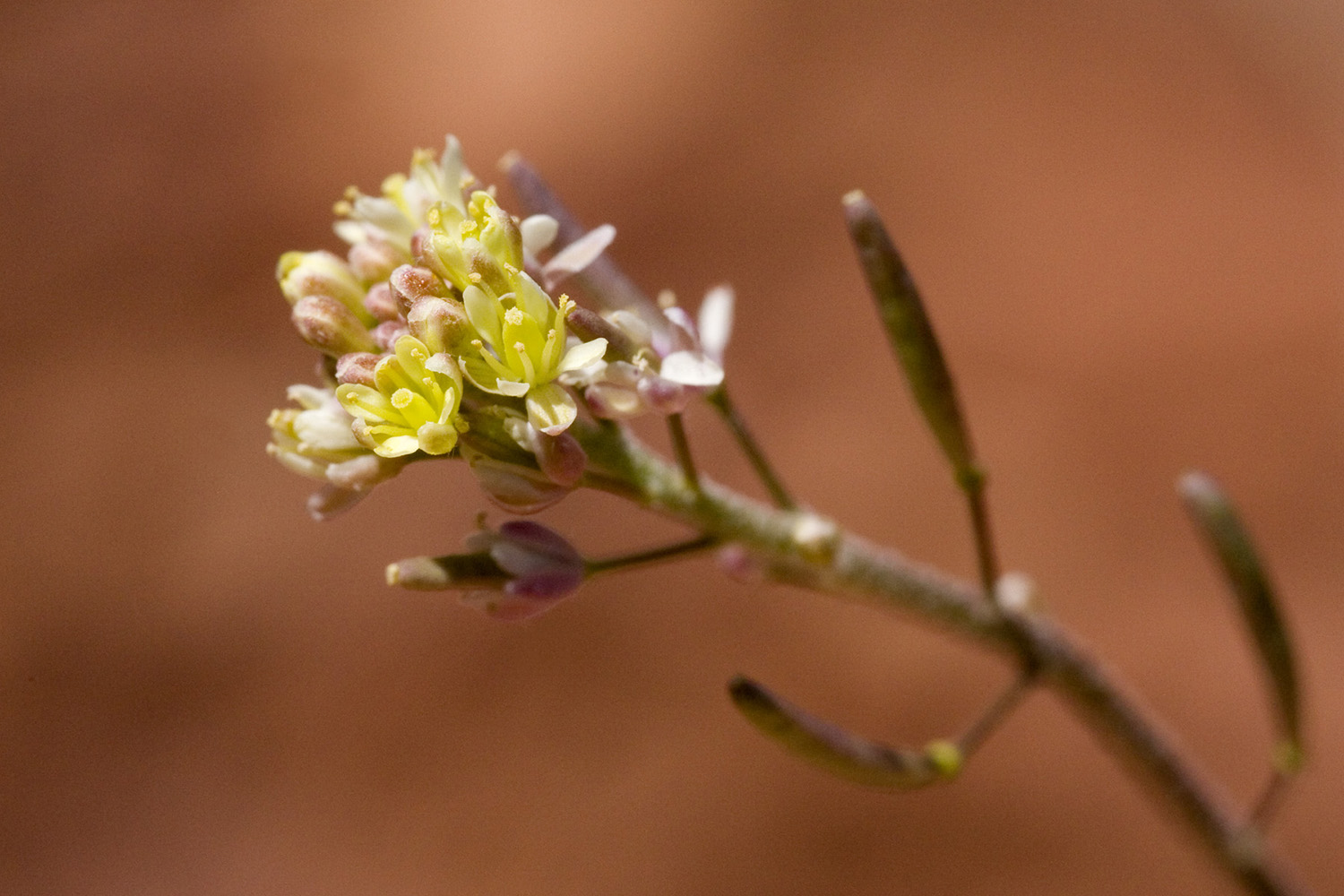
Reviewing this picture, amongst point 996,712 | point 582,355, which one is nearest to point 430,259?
point 582,355

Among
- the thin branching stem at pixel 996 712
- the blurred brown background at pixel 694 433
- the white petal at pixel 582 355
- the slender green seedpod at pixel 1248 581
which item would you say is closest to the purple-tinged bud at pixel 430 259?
the white petal at pixel 582 355

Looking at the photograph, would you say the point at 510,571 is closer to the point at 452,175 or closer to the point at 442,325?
the point at 442,325

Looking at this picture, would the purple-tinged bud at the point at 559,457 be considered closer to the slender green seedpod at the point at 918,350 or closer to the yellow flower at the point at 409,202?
the yellow flower at the point at 409,202

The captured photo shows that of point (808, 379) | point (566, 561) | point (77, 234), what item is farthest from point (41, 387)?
point (566, 561)

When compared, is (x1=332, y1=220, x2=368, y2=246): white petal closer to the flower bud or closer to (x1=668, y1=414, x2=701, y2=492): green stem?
the flower bud

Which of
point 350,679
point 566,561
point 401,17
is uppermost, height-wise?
point 401,17

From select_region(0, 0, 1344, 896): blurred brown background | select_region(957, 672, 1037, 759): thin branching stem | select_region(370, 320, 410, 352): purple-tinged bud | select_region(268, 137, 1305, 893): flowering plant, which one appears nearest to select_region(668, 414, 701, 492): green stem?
select_region(268, 137, 1305, 893): flowering plant

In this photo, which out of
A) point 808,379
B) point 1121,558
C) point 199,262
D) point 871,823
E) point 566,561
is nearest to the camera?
point 566,561

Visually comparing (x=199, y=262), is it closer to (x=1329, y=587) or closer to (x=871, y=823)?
(x=871, y=823)
